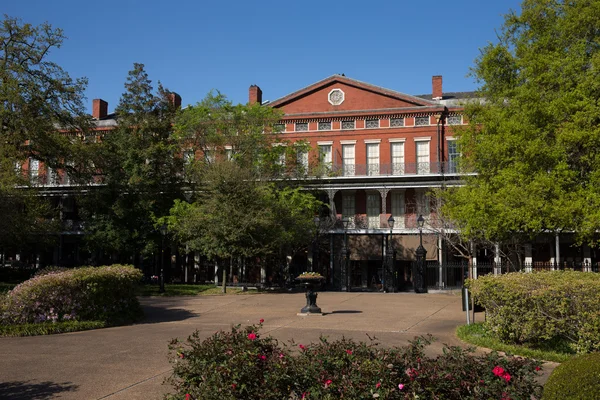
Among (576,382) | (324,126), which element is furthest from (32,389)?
(324,126)

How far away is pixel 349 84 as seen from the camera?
Result: 118 ft

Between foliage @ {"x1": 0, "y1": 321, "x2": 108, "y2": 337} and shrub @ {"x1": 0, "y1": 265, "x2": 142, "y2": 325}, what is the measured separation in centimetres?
28

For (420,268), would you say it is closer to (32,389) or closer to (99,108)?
(32,389)

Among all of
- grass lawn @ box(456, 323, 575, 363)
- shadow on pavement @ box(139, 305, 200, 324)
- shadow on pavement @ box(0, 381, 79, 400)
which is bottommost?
shadow on pavement @ box(139, 305, 200, 324)

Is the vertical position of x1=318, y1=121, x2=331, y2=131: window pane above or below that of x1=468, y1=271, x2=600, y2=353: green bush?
above

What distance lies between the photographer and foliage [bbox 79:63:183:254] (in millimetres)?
30938

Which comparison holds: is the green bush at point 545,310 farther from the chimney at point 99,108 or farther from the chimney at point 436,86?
the chimney at point 99,108

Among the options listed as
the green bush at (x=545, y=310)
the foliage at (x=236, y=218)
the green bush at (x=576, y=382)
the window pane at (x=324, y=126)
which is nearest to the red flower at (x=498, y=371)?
the green bush at (x=576, y=382)

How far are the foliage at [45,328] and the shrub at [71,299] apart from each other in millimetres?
278

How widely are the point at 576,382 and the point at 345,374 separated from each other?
1.99 metres

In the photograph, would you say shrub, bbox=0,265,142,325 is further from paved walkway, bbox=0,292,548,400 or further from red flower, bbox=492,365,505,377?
red flower, bbox=492,365,505,377

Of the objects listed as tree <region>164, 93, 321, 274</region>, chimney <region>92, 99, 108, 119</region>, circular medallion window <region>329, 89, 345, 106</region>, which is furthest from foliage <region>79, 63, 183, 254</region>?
chimney <region>92, 99, 108, 119</region>

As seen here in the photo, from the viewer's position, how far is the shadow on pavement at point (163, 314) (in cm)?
1506

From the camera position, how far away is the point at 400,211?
3525 centimetres
